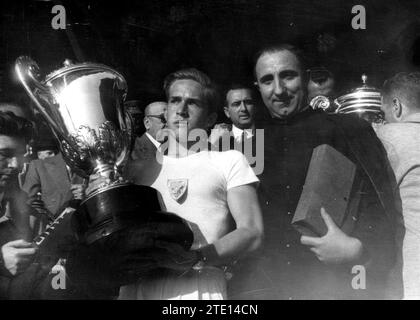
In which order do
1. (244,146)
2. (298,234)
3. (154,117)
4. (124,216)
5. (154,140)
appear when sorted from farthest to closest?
(154,117) → (154,140) → (244,146) → (298,234) → (124,216)

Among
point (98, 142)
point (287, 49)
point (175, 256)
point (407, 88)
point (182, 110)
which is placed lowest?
point (175, 256)

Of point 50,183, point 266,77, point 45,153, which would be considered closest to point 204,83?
point 266,77

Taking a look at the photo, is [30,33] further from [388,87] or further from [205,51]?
[388,87]

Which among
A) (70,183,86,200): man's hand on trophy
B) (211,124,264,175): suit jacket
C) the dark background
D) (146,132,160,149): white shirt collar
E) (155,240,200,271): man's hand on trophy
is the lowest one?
(155,240,200,271): man's hand on trophy

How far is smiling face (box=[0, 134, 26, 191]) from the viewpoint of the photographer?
7.44 ft

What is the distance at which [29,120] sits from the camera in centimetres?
244

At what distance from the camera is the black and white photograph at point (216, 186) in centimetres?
191

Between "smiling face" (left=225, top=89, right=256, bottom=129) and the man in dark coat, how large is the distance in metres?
0.14

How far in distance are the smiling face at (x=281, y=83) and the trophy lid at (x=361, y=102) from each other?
196mm

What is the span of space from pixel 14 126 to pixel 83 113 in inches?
16.1

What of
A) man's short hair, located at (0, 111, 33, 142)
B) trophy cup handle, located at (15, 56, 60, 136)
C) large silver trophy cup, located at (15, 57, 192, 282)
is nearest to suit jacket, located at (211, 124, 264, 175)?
large silver trophy cup, located at (15, 57, 192, 282)

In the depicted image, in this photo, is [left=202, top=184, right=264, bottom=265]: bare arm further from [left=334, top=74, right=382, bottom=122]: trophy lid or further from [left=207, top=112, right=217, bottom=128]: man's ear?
[left=334, top=74, right=382, bottom=122]: trophy lid

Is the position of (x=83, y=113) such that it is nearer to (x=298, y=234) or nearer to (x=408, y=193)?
(x=298, y=234)

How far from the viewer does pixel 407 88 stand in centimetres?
223
